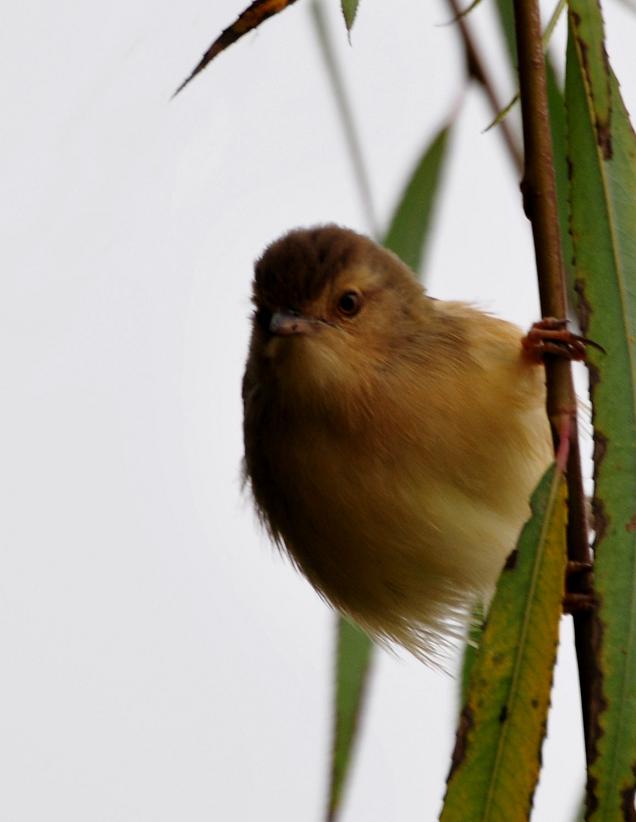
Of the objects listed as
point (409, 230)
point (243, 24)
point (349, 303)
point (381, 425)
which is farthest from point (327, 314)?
point (243, 24)

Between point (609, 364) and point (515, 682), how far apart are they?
1.49 ft

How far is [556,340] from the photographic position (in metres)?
2.01

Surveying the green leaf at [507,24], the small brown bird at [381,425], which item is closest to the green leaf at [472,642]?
the small brown bird at [381,425]

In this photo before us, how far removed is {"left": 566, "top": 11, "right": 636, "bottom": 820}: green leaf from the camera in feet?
5.48

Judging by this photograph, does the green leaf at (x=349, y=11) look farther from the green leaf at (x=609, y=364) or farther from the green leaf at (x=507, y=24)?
the green leaf at (x=507, y=24)

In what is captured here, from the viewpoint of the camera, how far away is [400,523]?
280 cm

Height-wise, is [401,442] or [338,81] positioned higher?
[338,81]

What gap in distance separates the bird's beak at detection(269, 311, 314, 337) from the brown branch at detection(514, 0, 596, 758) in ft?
3.08

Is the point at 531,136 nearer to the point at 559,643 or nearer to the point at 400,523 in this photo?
the point at 559,643

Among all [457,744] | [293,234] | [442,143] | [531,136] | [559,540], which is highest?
[442,143]

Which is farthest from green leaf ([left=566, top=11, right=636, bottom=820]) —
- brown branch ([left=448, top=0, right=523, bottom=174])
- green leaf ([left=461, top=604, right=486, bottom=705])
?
green leaf ([left=461, top=604, right=486, bottom=705])

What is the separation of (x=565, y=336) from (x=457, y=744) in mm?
674

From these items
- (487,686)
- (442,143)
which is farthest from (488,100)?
(487,686)

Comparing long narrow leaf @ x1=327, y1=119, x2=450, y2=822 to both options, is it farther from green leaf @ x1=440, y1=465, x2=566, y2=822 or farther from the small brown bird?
green leaf @ x1=440, y1=465, x2=566, y2=822
